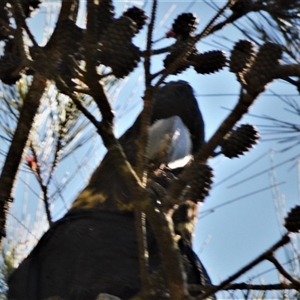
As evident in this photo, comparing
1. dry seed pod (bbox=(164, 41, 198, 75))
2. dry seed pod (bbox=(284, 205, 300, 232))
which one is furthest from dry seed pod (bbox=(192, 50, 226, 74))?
dry seed pod (bbox=(284, 205, 300, 232))

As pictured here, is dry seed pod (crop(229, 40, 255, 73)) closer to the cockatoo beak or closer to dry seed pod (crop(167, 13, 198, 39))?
dry seed pod (crop(167, 13, 198, 39))

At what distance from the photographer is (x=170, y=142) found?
161 centimetres

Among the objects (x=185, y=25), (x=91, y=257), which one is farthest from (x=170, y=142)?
(x=185, y=25)

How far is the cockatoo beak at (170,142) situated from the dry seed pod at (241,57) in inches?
20.9

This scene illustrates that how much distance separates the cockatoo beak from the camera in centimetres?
156

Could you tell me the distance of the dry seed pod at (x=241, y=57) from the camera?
0.97 m

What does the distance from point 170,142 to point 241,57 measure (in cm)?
64

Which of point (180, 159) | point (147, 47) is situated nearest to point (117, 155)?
point (147, 47)

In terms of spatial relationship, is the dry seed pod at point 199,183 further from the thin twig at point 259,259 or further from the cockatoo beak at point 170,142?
the cockatoo beak at point 170,142

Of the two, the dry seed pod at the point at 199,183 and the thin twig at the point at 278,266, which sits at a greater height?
the dry seed pod at the point at 199,183

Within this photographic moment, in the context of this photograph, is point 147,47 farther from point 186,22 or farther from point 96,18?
point 186,22

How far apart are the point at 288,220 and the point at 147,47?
11.2 inches

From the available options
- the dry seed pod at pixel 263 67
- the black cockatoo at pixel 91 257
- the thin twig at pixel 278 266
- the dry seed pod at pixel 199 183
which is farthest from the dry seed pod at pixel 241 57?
the black cockatoo at pixel 91 257

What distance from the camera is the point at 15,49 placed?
1.19 metres
